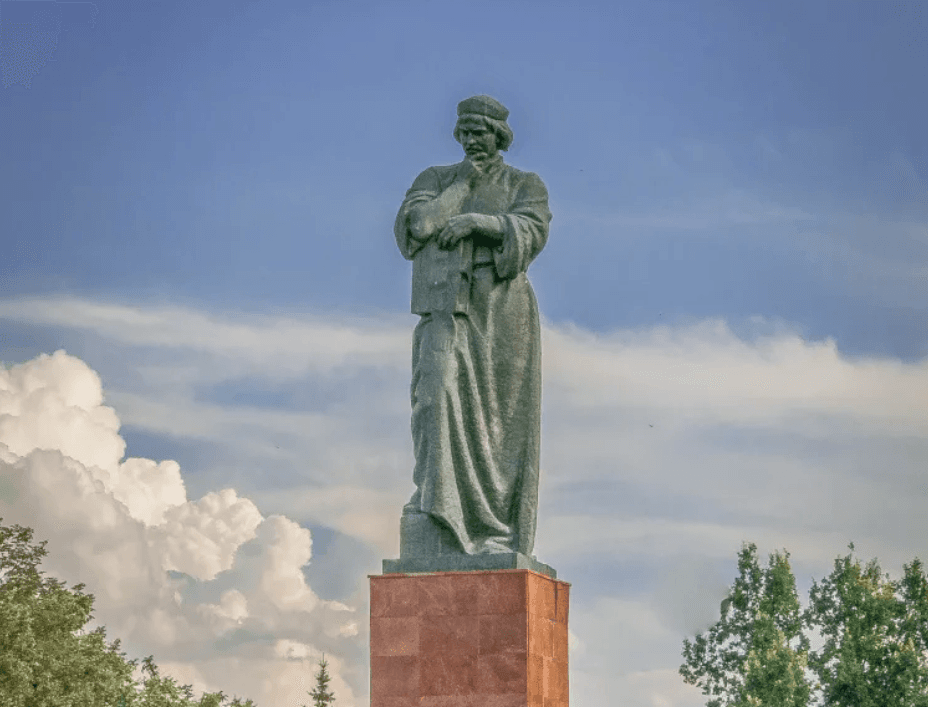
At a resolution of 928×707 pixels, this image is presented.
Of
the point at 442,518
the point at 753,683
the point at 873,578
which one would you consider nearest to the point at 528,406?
the point at 442,518

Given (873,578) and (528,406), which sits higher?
(873,578)

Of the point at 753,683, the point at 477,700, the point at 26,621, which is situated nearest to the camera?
the point at 477,700

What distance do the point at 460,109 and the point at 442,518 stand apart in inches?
164

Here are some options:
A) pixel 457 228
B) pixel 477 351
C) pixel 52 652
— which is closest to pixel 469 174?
pixel 457 228

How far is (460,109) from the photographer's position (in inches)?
721

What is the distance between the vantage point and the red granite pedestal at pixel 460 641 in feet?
54.0

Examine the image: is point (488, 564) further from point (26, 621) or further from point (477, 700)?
point (26, 621)

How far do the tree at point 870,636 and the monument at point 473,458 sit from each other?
1461 inches

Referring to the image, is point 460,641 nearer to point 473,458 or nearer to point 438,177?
point 473,458

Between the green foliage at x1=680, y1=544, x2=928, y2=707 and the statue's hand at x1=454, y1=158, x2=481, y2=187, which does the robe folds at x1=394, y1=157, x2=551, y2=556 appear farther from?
the green foliage at x1=680, y1=544, x2=928, y2=707

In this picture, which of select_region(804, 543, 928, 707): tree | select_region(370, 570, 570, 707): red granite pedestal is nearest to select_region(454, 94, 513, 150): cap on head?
select_region(370, 570, 570, 707): red granite pedestal

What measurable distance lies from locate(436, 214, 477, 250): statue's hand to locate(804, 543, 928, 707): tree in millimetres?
37678

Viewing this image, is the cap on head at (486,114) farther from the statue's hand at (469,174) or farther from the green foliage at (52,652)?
the green foliage at (52,652)

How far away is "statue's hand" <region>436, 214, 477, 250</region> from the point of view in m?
17.7
